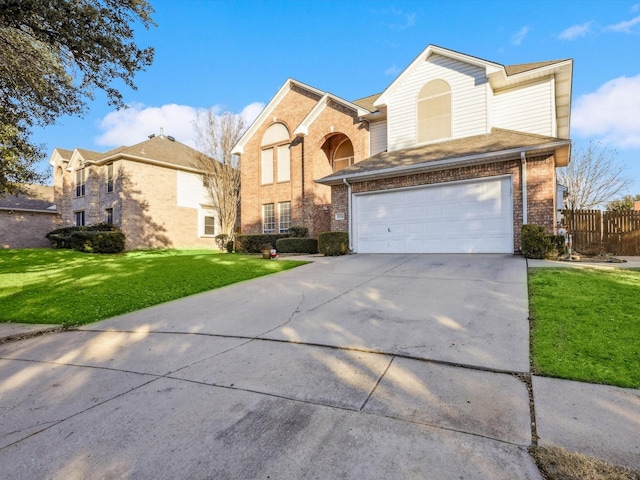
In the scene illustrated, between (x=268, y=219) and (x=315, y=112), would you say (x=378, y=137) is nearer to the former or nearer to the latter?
(x=315, y=112)

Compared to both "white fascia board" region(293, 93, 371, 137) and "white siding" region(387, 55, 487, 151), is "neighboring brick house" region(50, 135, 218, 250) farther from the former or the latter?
"white siding" region(387, 55, 487, 151)

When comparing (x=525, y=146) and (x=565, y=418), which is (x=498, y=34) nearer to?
(x=525, y=146)

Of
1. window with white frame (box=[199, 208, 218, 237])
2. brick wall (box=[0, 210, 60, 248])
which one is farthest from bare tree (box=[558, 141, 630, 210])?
brick wall (box=[0, 210, 60, 248])

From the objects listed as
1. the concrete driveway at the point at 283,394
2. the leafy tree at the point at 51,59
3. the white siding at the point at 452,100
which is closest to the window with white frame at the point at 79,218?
the leafy tree at the point at 51,59

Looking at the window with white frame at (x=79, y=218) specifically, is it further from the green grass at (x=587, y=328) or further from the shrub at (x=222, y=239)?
the green grass at (x=587, y=328)

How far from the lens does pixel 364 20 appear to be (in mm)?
14234

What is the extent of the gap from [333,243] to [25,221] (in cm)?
2672

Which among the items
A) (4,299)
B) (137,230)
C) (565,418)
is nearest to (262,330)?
(565,418)

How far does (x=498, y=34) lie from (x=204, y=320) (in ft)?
51.7

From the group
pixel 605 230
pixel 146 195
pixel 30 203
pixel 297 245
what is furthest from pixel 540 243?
pixel 30 203

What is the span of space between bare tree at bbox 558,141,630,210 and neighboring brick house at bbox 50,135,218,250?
1126 inches

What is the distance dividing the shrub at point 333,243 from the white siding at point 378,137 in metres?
5.35

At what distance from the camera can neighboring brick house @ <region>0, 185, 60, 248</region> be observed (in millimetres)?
24562

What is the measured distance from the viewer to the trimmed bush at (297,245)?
1510 cm
